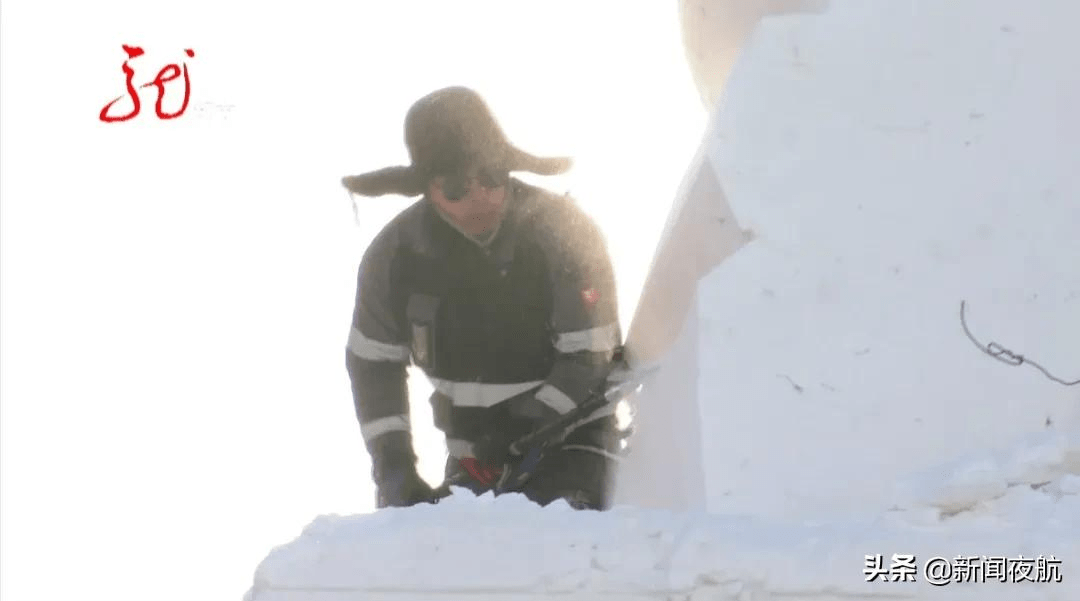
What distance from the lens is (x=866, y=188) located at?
5.78 ft

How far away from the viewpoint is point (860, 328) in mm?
1730

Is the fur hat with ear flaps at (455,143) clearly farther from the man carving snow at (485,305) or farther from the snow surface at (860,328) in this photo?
the snow surface at (860,328)

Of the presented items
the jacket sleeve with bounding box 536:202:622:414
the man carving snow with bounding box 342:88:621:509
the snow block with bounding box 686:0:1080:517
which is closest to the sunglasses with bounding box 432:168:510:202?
the man carving snow with bounding box 342:88:621:509

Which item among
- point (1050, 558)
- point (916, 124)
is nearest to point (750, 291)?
point (916, 124)

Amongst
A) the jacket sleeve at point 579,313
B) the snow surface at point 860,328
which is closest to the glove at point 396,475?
the jacket sleeve at point 579,313

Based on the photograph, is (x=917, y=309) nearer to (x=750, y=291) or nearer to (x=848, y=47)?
(x=750, y=291)

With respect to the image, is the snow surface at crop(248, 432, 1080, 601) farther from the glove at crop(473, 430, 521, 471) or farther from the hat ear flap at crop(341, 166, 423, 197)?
the hat ear flap at crop(341, 166, 423, 197)

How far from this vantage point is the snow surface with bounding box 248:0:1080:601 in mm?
1667

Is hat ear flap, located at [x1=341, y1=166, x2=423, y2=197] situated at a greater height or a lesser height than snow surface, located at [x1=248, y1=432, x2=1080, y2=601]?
greater

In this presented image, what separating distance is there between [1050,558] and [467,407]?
1.09 metres

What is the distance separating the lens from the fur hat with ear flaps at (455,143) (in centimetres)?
223

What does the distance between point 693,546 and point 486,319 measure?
2.48 feet

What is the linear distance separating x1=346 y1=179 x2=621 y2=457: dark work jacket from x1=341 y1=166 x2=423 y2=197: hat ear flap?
4 centimetres

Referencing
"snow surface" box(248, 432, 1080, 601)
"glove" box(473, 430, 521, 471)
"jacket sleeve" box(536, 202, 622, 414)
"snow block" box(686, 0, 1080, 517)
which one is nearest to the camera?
"snow surface" box(248, 432, 1080, 601)
